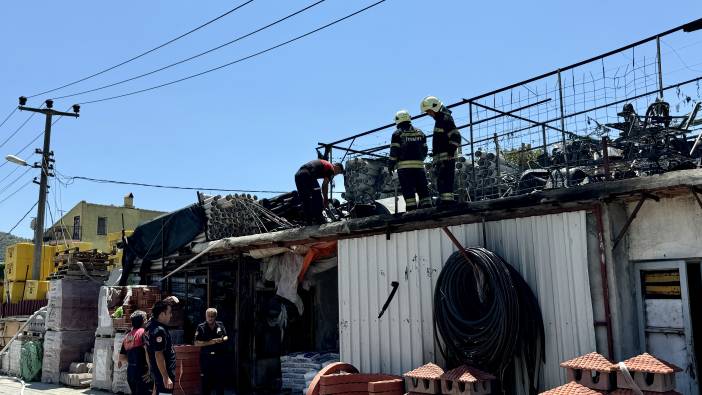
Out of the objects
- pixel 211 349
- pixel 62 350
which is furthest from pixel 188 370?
pixel 62 350

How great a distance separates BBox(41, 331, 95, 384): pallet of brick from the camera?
1460cm

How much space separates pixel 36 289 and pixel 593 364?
1919cm

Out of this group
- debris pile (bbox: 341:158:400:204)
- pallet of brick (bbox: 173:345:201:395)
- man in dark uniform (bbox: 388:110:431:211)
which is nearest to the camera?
man in dark uniform (bbox: 388:110:431:211)

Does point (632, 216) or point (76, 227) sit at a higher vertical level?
point (76, 227)

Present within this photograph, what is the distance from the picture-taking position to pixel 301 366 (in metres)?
10.9

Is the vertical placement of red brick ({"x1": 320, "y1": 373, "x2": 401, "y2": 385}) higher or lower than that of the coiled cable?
lower

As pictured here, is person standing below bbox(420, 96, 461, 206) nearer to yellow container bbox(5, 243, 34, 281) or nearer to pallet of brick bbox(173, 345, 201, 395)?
pallet of brick bbox(173, 345, 201, 395)

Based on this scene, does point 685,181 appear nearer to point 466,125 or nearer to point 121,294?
point 466,125

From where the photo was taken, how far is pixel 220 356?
34.6ft

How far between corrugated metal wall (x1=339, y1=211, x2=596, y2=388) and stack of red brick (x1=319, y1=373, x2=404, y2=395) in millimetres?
663

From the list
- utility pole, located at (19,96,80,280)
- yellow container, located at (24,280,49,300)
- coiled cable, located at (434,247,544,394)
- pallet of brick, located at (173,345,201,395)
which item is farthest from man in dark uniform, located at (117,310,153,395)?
utility pole, located at (19,96,80,280)

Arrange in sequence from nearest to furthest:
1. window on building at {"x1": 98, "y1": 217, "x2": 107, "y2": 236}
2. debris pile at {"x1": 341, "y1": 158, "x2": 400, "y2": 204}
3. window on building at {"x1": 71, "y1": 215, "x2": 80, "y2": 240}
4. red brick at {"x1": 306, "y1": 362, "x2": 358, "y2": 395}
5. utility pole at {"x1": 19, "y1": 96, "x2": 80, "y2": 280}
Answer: red brick at {"x1": 306, "y1": 362, "x2": 358, "y2": 395}
debris pile at {"x1": 341, "y1": 158, "x2": 400, "y2": 204}
utility pole at {"x1": 19, "y1": 96, "x2": 80, "y2": 280}
window on building at {"x1": 71, "y1": 215, "x2": 80, "y2": 240}
window on building at {"x1": 98, "y1": 217, "x2": 107, "y2": 236}

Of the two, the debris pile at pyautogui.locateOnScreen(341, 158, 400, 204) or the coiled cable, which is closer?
the coiled cable

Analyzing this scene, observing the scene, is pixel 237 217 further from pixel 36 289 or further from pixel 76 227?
pixel 76 227
